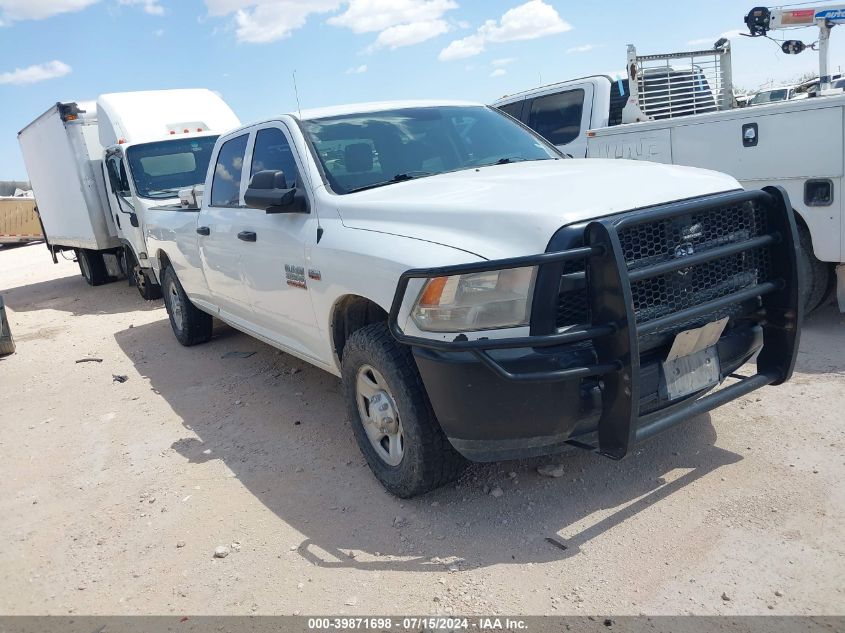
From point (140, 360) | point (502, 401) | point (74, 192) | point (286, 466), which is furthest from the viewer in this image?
point (74, 192)

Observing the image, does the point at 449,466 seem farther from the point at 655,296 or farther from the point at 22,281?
the point at 22,281

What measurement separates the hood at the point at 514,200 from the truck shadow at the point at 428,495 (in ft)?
4.11

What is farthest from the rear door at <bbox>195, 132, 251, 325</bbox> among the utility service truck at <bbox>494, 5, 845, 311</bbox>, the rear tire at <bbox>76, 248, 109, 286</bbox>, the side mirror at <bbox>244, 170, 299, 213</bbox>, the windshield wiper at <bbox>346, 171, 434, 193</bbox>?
the rear tire at <bbox>76, 248, 109, 286</bbox>

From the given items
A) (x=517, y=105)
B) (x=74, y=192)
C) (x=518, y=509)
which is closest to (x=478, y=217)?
(x=518, y=509)

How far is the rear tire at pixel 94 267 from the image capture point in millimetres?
13070

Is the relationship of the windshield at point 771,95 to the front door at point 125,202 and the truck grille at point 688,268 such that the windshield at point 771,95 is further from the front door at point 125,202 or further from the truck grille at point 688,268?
the truck grille at point 688,268

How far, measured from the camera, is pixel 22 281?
53.1 feet

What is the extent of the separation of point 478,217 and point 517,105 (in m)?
6.02

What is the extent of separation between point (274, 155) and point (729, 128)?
335 centimetres

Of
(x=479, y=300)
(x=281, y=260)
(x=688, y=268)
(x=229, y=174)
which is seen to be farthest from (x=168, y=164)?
(x=688, y=268)

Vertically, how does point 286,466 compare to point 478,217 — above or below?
below

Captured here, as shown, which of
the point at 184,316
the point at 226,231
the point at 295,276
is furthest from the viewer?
the point at 184,316

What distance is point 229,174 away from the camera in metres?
5.21

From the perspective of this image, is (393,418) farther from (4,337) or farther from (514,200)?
(4,337)
